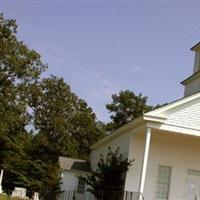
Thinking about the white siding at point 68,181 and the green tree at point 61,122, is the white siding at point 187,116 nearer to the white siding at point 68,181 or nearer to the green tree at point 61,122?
the white siding at point 68,181

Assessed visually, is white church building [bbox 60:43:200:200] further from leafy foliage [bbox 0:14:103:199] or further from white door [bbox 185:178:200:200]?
leafy foliage [bbox 0:14:103:199]

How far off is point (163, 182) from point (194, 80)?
748 centimetres

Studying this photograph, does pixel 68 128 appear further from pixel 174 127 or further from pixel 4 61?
pixel 174 127

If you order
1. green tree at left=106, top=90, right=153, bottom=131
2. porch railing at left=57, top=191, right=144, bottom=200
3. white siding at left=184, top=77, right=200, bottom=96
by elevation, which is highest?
green tree at left=106, top=90, right=153, bottom=131

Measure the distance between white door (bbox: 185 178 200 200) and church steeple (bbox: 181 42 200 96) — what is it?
5996 millimetres

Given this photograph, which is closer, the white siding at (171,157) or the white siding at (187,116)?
the white siding at (187,116)

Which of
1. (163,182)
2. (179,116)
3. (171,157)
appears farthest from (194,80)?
(163,182)

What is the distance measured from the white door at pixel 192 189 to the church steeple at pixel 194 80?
236 inches

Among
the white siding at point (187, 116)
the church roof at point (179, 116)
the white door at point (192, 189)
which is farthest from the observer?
the white door at point (192, 189)

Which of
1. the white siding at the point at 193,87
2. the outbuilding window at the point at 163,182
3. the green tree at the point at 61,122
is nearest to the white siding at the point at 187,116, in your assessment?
the outbuilding window at the point at 163,182

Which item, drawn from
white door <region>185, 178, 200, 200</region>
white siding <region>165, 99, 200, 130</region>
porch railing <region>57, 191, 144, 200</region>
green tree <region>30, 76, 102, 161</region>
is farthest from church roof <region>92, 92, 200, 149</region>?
green tree <region>30, 76, 102, 161</region>

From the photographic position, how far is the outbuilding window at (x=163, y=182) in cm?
2769

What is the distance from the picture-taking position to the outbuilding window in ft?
90.8

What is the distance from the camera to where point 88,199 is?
30984mm
